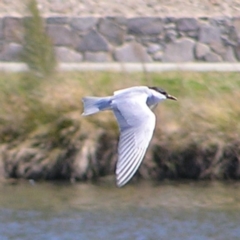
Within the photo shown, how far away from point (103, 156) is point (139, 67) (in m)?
2.70

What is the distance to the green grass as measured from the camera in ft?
33.6

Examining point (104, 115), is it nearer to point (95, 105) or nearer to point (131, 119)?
point (95, 105)

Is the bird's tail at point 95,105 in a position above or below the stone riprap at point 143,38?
above

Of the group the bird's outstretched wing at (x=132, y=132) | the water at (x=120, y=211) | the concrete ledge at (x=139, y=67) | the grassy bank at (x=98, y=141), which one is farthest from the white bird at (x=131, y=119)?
the concrete ledge at (x=139, y=67)

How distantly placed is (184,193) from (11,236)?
1824 mm

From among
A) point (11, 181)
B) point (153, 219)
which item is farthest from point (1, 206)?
point (153, 219)

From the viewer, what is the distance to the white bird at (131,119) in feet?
22.2

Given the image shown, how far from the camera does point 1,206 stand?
9.66 meters

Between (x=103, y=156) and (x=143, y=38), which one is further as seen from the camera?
(x=143, y=38)

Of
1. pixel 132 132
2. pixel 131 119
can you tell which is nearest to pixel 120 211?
pixel 131 119

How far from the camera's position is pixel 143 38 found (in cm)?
1406

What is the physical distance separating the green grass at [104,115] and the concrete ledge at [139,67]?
45 centimetres

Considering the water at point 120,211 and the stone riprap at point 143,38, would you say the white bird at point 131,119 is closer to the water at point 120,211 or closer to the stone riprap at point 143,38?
the water at point 120,211

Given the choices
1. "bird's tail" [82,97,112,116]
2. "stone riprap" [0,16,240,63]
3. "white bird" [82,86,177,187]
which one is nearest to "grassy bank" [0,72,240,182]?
"white bird" [82,86,177,187]
